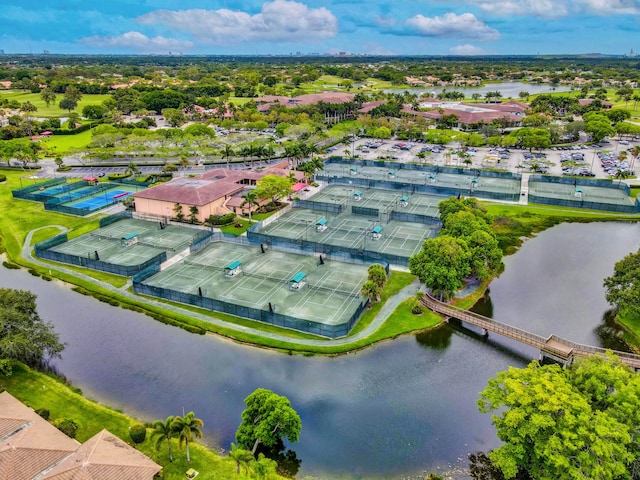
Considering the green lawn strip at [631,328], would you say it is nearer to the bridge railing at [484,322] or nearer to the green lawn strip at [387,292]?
the bridge railing at [484,322]

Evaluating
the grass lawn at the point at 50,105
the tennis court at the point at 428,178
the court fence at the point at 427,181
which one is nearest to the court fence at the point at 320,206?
the court fence at the point at 427,181

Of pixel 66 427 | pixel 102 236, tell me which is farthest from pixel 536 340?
pixel 102 236

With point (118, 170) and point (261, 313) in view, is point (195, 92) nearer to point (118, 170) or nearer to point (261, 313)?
point (118, 170)

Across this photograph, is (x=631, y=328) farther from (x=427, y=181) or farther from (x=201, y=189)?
(x=201, y=189)

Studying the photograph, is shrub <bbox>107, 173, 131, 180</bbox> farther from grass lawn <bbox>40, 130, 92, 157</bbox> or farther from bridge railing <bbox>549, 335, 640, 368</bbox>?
bridge railing <bbox>549, 335, 640, 368</bbox>

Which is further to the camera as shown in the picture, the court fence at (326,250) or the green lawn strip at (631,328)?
the court fence at (326,250)

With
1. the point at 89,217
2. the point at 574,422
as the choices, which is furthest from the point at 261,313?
the point at 89,217
